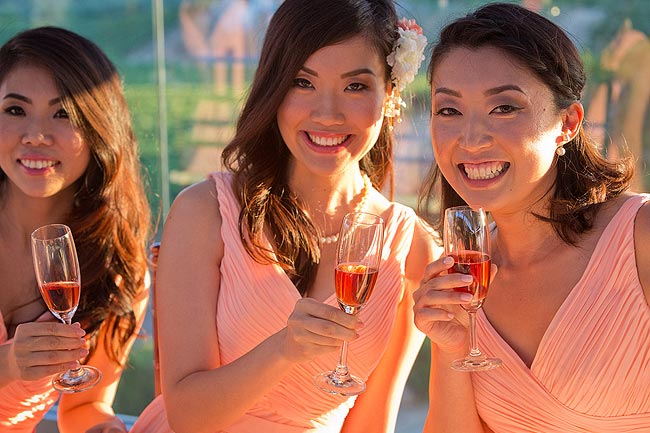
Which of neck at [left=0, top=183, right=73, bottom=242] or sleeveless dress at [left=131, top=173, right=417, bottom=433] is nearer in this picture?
sleeveless dress at [left=131, top=173, right=417, bottom=433]

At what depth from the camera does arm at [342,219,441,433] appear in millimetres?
3094

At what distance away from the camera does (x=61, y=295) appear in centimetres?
255

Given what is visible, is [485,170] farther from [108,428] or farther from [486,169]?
[108,428]

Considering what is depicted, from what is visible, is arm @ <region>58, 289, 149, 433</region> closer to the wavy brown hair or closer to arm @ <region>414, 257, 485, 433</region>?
the wavy brown hair

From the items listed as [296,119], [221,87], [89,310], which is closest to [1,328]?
[89,310]

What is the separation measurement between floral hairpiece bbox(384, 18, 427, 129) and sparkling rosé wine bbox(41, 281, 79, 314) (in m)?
1.23

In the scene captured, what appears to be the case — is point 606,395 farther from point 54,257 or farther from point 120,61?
point 120,61

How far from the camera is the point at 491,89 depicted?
2.57m

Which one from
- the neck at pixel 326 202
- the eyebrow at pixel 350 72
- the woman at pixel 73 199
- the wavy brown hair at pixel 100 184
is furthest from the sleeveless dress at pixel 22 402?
the eyebrow at pixel 350 72

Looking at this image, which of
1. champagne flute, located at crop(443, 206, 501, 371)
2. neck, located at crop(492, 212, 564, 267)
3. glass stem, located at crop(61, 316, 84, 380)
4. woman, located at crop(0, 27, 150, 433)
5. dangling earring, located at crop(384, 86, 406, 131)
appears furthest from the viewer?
woman, located at crop(0, 27, 150, 433)

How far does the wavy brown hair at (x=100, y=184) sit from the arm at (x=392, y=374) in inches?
38.1

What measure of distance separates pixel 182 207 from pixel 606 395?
4.91 feet

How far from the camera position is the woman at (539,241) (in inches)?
102

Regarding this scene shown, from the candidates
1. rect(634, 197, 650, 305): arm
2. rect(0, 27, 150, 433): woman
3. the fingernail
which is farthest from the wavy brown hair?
rect(634, 197, 650, 305): arm
